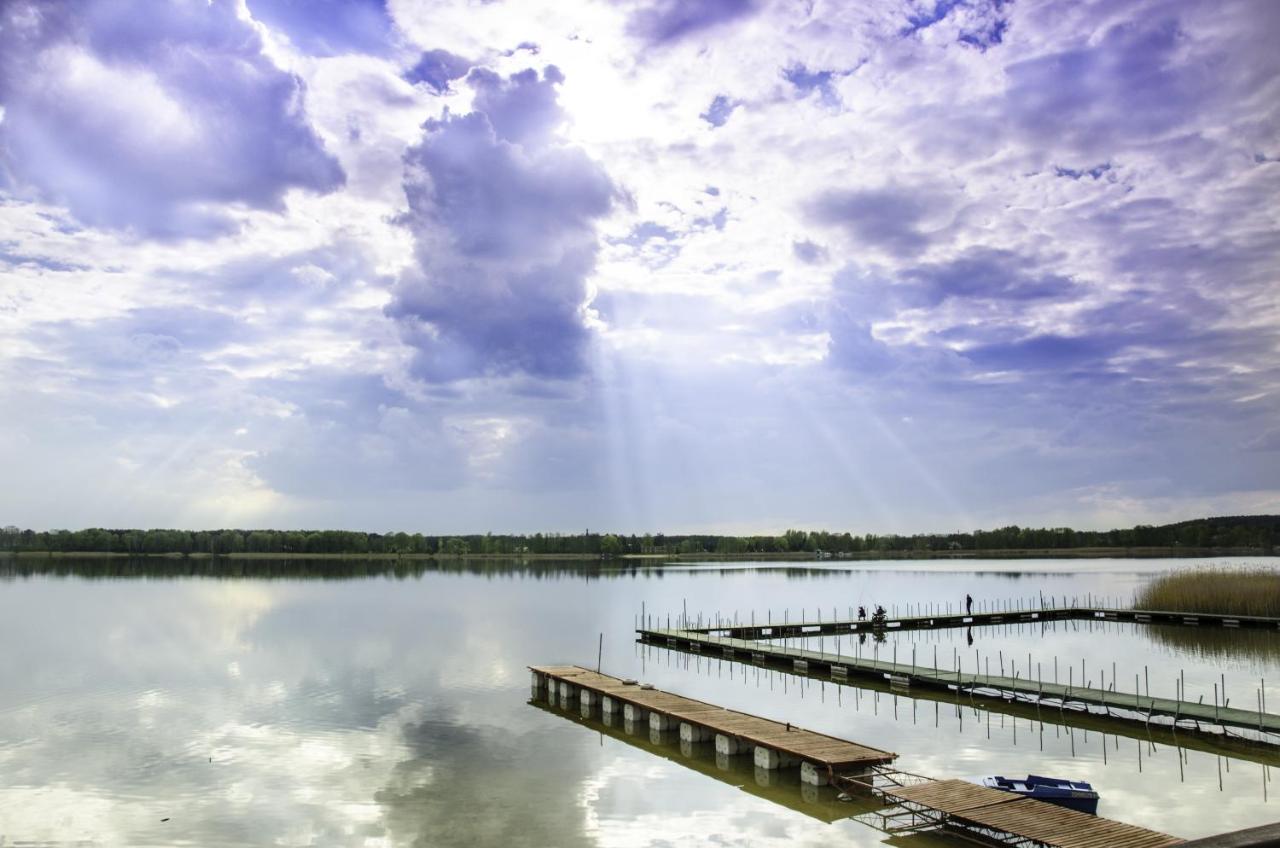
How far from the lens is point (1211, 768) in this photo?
2356 cm

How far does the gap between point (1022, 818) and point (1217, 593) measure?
52.3 metres

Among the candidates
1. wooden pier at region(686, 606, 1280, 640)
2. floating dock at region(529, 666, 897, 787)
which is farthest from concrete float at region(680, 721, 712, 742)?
wooden pier at region(686, 606, 1280, 640)

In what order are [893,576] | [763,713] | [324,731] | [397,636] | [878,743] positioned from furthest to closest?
1. [893,576]
2. [397,636]
3. [763,713]
4. [324,731]
5. [878,743]

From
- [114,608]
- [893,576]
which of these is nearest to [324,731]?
[114,608]

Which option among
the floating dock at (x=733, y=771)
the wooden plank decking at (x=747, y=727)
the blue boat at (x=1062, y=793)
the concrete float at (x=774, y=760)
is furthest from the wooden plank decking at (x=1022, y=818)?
the concrete float at (x=774, y=760)

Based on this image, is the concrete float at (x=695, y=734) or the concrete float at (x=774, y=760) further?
the concrete float at (x=695, y=734)

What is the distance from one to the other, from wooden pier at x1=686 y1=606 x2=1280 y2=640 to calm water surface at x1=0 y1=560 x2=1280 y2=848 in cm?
263

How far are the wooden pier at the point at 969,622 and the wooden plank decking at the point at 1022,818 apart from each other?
3433cm

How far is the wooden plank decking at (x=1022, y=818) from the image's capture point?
1591 centimetres

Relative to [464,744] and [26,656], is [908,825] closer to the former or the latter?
[464,744]

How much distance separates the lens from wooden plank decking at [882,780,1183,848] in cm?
1591

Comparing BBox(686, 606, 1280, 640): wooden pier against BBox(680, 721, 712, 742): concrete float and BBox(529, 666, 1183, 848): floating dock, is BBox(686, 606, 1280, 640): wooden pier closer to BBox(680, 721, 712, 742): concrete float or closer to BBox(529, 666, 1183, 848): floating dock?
BBox(529, 666, 1183, 848): floating dock

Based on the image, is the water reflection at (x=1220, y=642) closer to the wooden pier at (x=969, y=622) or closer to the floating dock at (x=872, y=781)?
the wooden pier at (x=969, y=622)

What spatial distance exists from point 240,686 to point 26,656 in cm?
1600
